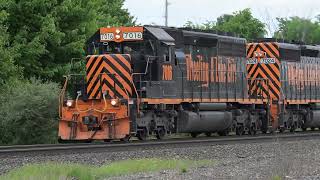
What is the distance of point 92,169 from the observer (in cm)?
1116

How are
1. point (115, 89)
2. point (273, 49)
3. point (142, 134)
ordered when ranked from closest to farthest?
point (115, 89) < point (142, 134) < point (273, 49)

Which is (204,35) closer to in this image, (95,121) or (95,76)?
(95,76)

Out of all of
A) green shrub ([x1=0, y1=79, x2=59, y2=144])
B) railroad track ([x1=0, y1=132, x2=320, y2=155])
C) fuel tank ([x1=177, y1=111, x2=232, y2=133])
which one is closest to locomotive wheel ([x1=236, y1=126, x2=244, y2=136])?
fuel tank ([x1=177, y1=111, x2=232, y2=133])

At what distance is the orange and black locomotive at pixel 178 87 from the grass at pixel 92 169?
4.53 m

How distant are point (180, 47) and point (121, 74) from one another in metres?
2.91

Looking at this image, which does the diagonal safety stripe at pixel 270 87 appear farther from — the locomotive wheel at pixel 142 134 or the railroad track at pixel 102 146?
the locomotive wheel at pixel 142 134

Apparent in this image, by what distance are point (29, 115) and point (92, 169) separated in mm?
8346

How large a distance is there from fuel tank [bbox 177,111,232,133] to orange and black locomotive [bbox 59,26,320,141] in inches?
1.2

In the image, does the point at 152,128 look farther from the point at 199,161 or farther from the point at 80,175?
the point at 80,175

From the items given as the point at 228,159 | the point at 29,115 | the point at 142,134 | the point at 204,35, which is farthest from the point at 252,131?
the point at 228,159

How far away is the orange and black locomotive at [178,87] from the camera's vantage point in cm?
1722

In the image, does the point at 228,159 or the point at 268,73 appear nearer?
the point at 228,159

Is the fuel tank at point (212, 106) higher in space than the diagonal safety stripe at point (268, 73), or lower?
lower

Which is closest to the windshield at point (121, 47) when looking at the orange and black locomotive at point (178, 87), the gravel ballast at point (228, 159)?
the orange and black locomotive at point (178, 87)
